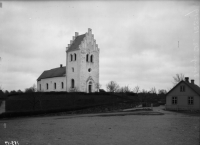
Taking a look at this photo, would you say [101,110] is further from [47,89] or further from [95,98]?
[47,89]

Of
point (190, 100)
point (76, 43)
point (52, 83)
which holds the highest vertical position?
point (76, 43)

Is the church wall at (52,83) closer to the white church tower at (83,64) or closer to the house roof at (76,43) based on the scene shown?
the white church tower at (83,64)

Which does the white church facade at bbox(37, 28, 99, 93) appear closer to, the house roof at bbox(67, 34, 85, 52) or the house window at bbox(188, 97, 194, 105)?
the house roof at bbox(67, 34, 85, 52)

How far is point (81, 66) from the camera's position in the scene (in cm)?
5847

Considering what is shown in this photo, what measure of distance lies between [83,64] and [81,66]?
83 centimetres

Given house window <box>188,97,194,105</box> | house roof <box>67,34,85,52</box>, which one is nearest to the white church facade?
house roof <box>67,34,85,52</box>

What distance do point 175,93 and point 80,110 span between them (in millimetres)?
18572

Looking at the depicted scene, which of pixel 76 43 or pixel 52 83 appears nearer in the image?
pixel 76 43

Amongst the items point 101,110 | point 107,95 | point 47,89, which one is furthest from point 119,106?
point 47,89

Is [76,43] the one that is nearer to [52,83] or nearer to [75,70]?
[75,70]

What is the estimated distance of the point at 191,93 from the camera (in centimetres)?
4209

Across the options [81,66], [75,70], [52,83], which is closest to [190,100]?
[81,66]

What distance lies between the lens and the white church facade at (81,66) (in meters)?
58.6

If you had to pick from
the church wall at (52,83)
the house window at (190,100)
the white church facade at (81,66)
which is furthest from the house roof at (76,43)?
the house window at (190,100)
